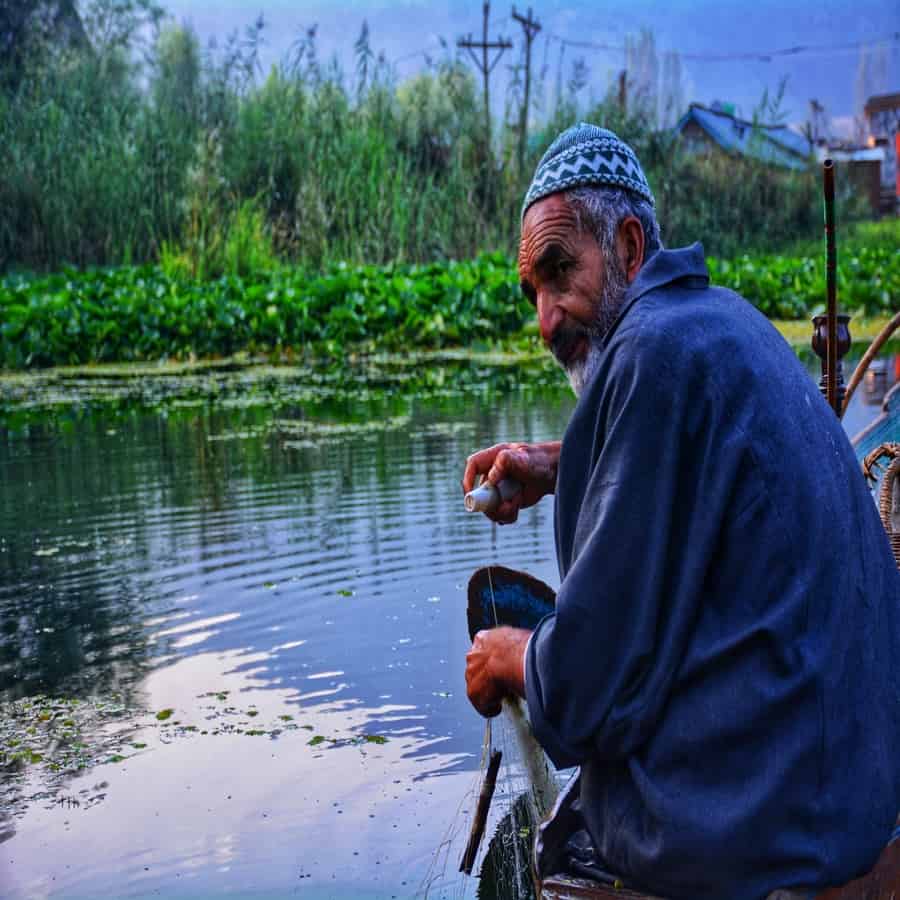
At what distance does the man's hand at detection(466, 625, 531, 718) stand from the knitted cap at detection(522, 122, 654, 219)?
0.60 m

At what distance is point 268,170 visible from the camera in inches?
679

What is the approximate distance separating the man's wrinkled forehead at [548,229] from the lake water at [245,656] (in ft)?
5.15

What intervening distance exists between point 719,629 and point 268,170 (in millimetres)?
16166

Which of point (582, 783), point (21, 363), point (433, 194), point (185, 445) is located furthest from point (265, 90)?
point (582, 783)

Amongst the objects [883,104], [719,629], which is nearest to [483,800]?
[719,629]

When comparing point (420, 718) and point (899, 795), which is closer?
point (899, 795)

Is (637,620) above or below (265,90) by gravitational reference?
below

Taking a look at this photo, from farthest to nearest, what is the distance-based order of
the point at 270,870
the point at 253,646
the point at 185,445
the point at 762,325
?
the point at 185,445 → the point at 253,646 → the point at 270,870 → the point at 762,325

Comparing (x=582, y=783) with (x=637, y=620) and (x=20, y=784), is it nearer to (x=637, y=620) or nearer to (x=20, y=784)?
(x=637, y=620)

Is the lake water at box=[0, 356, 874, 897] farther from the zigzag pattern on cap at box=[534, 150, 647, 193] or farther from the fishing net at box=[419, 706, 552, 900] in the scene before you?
the zigzag pattern on cap at box=[534, 150, 647, 193]

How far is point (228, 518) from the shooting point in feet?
21.6

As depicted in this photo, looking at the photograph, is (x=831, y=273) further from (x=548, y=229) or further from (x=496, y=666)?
(x=496, y=666)

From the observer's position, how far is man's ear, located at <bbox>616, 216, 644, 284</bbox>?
1921 millimetres

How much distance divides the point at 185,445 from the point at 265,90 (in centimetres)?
976
